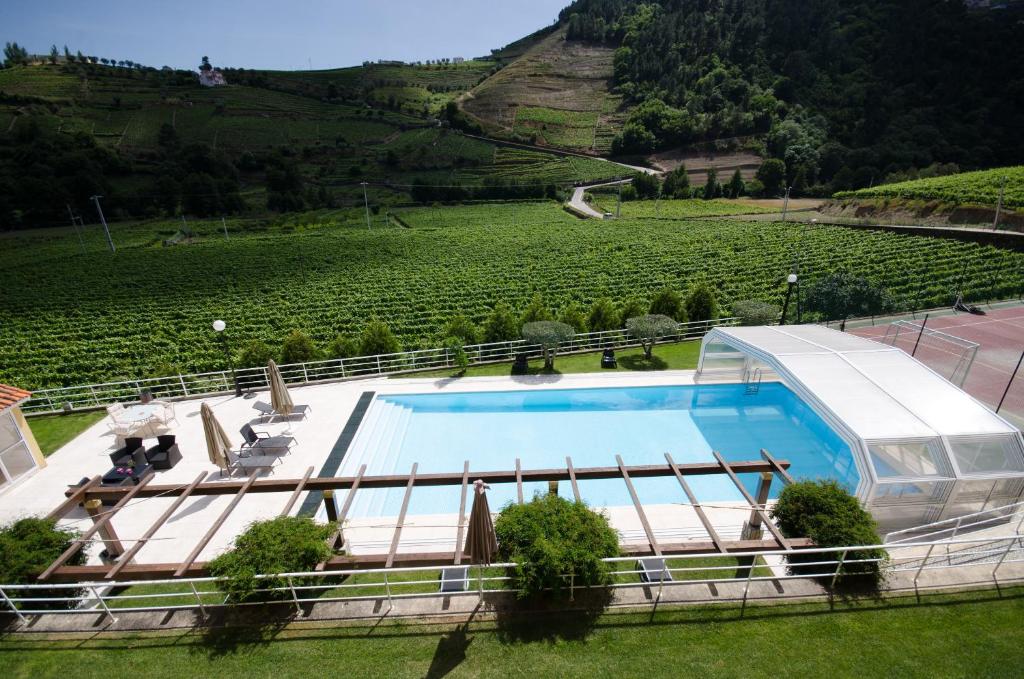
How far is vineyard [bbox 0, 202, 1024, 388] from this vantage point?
23.5 meters

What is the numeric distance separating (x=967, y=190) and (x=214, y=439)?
60.9 metres

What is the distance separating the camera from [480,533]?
604 centimetres

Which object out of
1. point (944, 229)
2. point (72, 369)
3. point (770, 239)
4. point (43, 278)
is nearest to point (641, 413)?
point (72, 369)

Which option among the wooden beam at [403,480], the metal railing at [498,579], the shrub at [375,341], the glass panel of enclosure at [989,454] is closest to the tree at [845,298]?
the glass panel of enclosure at [989,454]

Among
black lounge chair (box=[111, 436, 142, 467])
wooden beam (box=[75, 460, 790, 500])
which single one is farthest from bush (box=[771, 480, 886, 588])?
black lounge chair (box=[111, 436, 142, 467])

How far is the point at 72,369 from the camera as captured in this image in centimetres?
2083

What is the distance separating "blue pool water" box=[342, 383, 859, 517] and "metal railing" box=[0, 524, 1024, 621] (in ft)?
7.66

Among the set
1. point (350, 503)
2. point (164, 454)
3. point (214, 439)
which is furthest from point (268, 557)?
point (164, 454)

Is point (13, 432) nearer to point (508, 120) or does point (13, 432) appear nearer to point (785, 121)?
point (785, 121)

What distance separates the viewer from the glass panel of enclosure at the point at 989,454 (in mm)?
8570

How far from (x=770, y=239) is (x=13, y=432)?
46950mm

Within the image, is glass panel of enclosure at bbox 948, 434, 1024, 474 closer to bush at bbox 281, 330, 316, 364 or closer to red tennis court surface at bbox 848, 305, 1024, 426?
red tennis court surface at bbox 848, 305, 1024, 426

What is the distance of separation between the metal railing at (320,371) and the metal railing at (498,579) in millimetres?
8659

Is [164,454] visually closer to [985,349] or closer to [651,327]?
[651,327]
